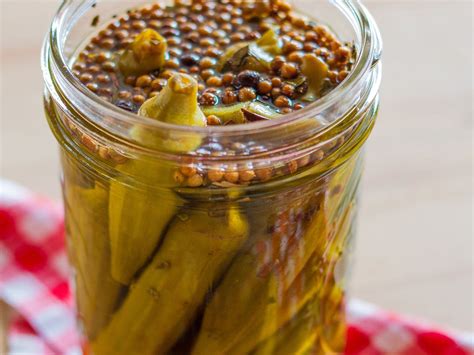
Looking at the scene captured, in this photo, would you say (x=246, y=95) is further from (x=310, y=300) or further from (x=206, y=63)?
(x=310, y=300)

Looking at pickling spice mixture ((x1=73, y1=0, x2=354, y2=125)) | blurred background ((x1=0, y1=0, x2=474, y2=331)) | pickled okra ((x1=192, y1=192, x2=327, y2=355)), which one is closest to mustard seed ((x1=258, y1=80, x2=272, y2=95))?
pickling spice mixture ((x1=73, y1=0, x2=354, y2=125))

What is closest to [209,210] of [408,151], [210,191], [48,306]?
[210,191]

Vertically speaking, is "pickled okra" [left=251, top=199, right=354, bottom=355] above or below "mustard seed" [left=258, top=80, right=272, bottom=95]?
below

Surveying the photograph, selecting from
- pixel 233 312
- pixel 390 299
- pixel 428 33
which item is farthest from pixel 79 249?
pixel 428 33

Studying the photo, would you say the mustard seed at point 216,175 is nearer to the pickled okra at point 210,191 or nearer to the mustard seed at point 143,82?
the pickled okra at point 210,191

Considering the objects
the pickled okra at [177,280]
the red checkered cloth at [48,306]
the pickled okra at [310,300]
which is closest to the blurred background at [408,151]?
the red checkered cloth at [48,306]

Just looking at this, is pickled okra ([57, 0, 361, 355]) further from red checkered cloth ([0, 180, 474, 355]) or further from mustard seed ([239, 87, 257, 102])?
red checkered cloth ([0, 180, 474, 355])
